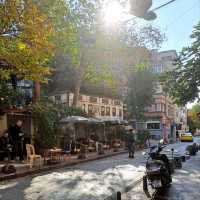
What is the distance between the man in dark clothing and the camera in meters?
19.3

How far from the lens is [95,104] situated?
39625mm

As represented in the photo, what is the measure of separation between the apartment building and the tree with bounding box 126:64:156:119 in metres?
4.95

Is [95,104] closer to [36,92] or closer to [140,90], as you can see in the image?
[140,90]

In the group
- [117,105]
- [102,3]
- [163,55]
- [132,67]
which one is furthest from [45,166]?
[163,55]

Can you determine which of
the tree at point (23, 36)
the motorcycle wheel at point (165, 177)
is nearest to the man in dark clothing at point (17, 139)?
the tree at point (23, 36)

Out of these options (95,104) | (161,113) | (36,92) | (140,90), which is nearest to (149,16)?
(36,92)

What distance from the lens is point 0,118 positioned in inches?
820

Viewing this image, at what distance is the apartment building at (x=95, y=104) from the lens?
35.9m

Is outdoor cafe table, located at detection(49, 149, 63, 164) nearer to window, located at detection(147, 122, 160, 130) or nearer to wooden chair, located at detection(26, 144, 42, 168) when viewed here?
wooden chair, located at detection(26, 144, 42, 168)

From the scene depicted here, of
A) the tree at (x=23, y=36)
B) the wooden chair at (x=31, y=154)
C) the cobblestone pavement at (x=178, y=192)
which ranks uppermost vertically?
the tree at (x=23, y=36)

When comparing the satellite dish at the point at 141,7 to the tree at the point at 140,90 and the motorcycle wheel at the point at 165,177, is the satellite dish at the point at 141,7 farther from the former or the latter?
the tree at the point at 140,90

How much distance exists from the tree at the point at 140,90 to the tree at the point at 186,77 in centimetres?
2313

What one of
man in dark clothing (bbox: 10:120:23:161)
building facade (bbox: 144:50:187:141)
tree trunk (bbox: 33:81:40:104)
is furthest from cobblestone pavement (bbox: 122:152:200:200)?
building facade (bbox: 144:50:187:141)

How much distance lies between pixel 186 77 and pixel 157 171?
15.8 metres
